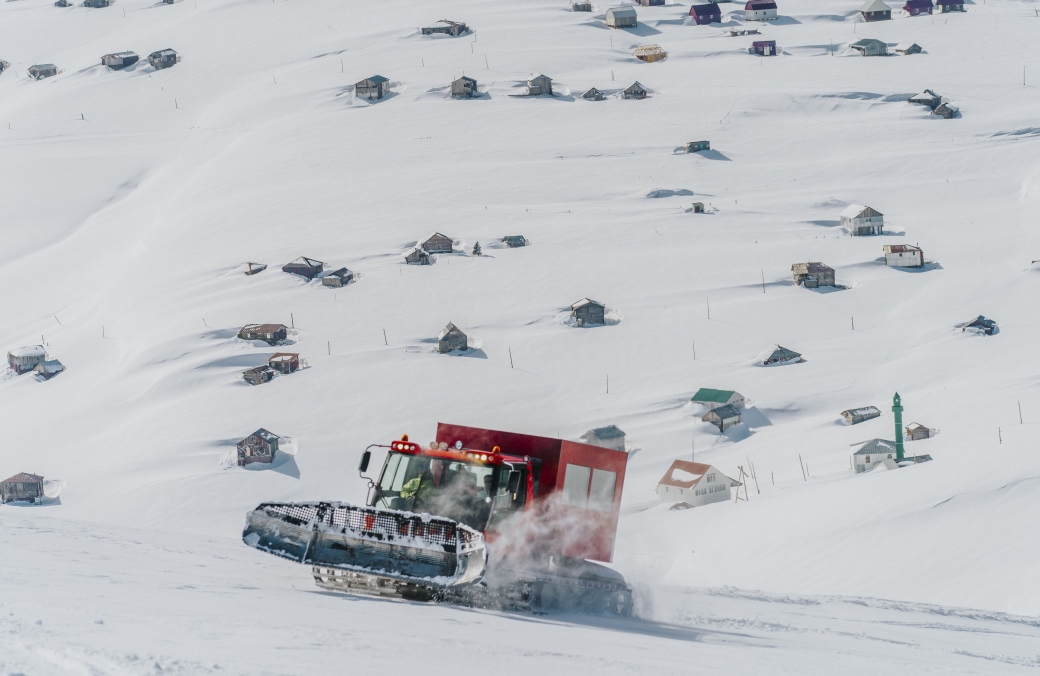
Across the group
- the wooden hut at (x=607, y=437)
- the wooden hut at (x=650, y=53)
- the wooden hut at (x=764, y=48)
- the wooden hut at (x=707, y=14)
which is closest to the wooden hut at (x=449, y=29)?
the wooden hut at (x=650, y=53)

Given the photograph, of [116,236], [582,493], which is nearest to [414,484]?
[582,493]

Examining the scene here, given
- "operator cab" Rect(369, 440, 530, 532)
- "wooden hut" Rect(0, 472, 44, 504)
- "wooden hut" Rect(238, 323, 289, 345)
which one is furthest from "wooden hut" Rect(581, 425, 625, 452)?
"operator cab" Rect(369, 440, 530, 532)

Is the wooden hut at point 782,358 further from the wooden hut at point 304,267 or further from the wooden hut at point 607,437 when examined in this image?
the wooden hut at point 304,267

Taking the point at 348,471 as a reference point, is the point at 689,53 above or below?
above

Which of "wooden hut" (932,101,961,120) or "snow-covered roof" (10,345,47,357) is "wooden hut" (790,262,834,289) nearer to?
"wooden hut" (932,101,961,120)

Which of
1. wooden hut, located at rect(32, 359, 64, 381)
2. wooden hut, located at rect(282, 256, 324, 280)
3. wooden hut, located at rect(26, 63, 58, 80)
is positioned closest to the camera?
wooden hut, located at rect(32, 359, 64, 381)

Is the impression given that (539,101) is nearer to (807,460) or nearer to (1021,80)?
(1021,80)
